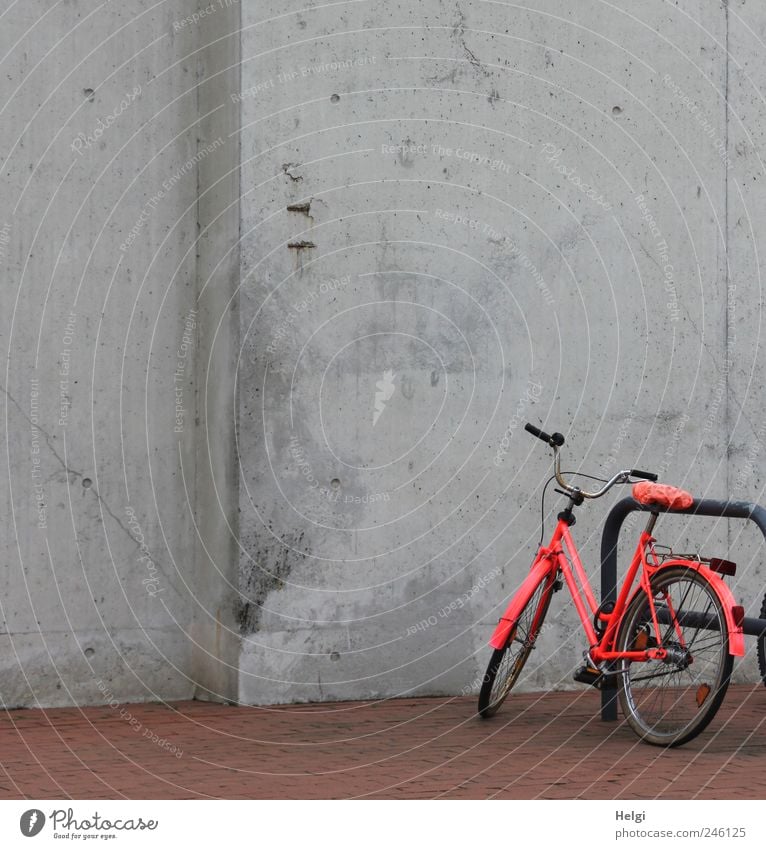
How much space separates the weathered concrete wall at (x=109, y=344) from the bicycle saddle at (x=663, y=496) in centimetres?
206

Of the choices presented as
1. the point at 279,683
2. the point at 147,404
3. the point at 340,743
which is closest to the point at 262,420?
the point at 147,404

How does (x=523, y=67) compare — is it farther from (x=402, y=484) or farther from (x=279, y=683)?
(x=279, y=683)

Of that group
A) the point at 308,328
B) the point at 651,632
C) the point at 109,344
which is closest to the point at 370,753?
the point at 651,632

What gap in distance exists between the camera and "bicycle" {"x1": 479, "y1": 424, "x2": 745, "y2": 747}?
19.5 feet

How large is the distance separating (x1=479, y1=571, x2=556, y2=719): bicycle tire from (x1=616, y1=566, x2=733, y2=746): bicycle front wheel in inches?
19.9

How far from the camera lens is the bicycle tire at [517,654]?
6816mm

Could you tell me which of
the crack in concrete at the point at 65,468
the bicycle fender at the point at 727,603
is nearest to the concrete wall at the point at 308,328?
the crack in concrete at the point at 65,468

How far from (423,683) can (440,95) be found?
2.97 metres

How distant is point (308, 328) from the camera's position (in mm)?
7445

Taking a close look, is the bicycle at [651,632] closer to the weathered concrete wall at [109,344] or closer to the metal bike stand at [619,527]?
the metal bike stand at [619,527]

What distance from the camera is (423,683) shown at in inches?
299

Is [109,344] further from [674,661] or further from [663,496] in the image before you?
[674,661]

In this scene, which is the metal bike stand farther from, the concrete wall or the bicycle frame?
the concrete wall

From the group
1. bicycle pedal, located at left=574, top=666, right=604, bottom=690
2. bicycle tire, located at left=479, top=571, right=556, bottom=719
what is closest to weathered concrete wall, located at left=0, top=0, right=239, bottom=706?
bicycle tire, located at left=479, top=571, right=556, bottom=719
